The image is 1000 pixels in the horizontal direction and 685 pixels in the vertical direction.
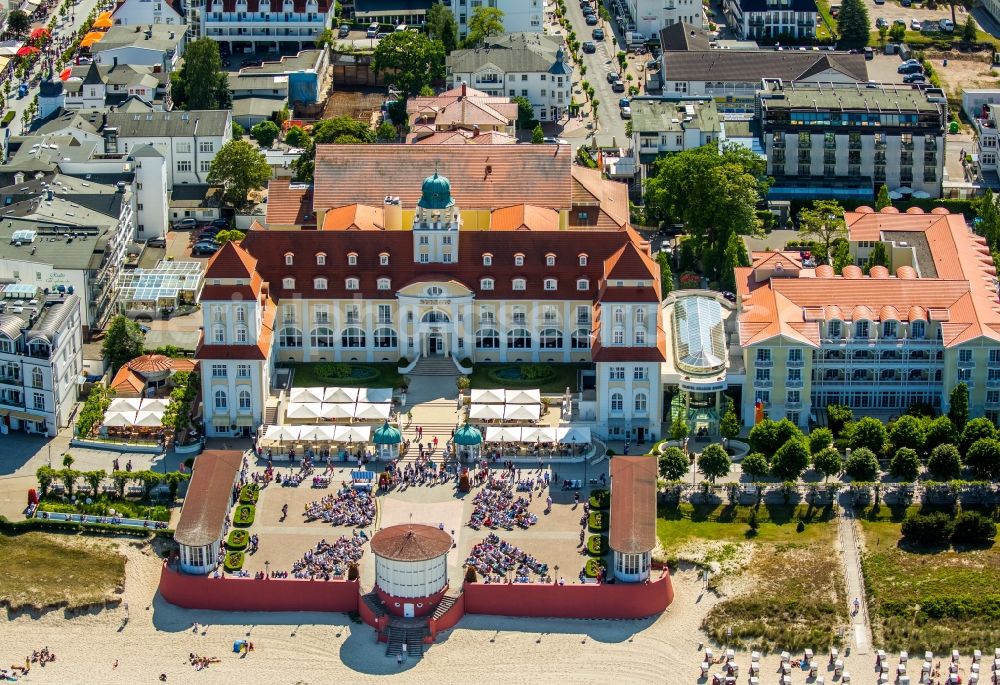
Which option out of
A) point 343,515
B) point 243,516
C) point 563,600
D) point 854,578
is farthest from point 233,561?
point 854,578

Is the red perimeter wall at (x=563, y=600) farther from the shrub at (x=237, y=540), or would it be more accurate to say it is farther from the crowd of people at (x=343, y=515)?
the shrub at (x=237, y=540)

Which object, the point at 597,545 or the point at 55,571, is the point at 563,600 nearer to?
the point at 597,545

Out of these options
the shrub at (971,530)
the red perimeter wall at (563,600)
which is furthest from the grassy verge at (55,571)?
the shrub at (971,530)

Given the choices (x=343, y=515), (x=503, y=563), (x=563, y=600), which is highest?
(x=343, y=515)

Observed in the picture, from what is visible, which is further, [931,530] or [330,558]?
[931,530]

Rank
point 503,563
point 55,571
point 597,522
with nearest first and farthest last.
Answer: point 503,563
point 55,571
point 597,522

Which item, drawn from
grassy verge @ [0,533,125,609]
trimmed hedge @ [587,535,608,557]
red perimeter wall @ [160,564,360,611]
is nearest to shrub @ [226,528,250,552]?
red perimeter wall @ [160,564,360,611]

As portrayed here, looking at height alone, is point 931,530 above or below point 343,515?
above
